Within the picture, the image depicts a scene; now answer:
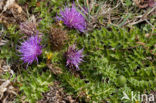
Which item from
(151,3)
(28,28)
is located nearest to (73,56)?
(28,28)

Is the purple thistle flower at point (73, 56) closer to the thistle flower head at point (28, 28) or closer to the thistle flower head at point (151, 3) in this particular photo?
the thistle flower head at point (28, 28)

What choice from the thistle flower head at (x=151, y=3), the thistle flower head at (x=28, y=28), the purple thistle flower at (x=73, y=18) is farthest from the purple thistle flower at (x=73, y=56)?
the thistle flower head at (x=151, y=3)

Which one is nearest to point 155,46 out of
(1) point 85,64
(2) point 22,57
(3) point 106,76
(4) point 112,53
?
(4) point 112,53

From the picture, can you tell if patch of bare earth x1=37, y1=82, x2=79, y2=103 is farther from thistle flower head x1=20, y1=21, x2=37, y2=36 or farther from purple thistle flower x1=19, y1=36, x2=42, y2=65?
thistle flower head x1=20, y1=21, x2=37, y2=36

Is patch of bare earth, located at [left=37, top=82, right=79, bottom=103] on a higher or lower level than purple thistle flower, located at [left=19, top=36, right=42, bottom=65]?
lower

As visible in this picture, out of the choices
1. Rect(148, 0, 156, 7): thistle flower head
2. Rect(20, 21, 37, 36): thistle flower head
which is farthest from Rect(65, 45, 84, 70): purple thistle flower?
Rect(148, 0, 156, 7): thistle flower head

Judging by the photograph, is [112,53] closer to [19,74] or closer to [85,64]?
[85,64]
